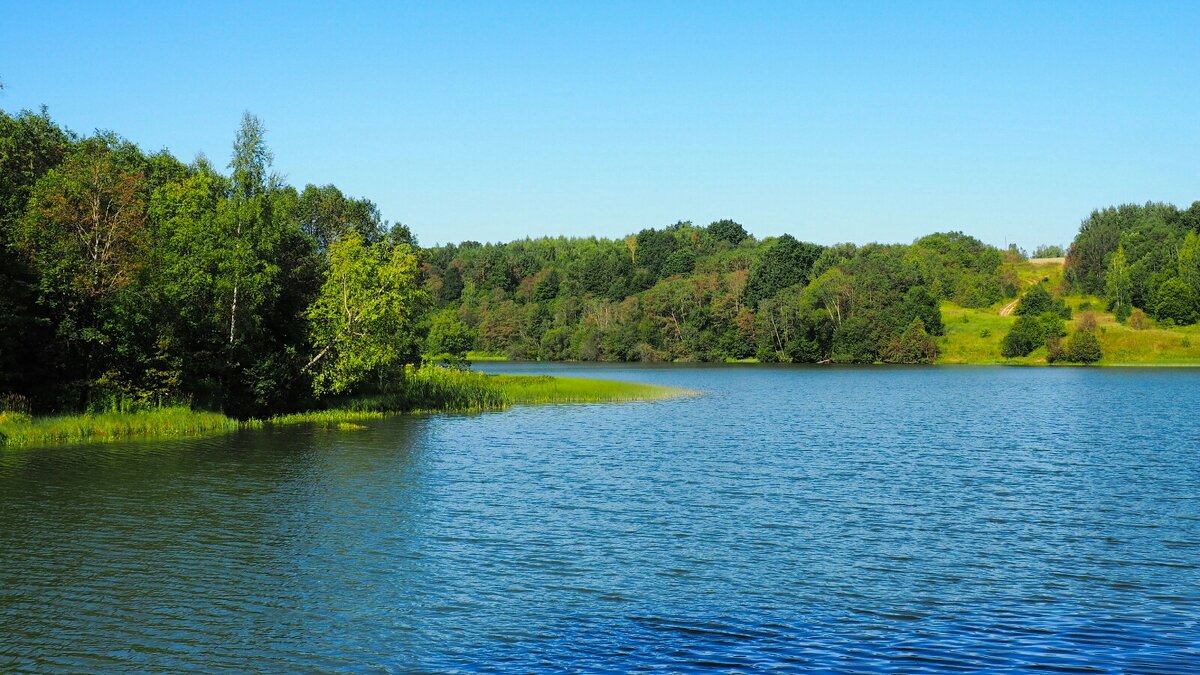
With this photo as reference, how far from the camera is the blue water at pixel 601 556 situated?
1709 cm

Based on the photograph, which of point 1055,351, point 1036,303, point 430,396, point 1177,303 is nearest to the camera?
point 430,396

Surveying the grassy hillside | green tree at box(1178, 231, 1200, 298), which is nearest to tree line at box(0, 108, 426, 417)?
the grassy hillside

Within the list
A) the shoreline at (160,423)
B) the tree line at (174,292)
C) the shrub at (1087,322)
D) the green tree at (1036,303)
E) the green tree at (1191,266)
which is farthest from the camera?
the green tree at (1036,303)

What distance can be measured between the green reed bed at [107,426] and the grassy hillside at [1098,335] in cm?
14339

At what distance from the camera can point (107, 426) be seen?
48000 millimetres

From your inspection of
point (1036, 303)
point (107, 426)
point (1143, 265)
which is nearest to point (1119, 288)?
point (1143, 265)

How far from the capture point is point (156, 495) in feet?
106

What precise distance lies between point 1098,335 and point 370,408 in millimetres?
140804

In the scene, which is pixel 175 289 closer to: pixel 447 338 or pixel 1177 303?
pixel 447 338

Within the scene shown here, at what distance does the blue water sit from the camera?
17094 mm

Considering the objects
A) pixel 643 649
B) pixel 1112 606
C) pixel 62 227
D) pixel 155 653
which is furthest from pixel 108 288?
A: pixel 1112 606

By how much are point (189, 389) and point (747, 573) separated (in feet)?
137

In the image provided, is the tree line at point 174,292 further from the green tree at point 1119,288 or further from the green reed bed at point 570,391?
the green tree at point 1119,288

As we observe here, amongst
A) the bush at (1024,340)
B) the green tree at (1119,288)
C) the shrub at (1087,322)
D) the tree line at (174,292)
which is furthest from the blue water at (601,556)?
the green tree at (1119,288)
